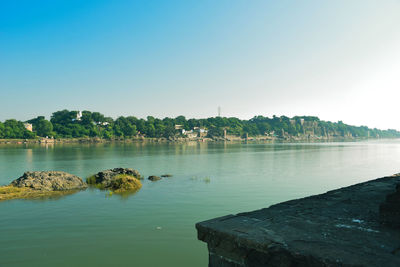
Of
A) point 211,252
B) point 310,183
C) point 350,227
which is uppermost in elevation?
point 350,227

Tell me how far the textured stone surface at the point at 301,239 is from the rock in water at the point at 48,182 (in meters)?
19.0

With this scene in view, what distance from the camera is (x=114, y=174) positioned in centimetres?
2527

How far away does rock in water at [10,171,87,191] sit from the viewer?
20.4m

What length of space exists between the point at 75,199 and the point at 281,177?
20.6 m

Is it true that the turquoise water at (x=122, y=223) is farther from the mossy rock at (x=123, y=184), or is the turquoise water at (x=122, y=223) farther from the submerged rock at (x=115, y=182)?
the submerged rock at (x=115, y=182)

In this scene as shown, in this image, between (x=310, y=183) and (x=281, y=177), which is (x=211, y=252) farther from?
(x=281, y=177)

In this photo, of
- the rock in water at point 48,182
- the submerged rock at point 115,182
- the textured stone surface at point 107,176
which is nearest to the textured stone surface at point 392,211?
the submerged rock at point 115,182

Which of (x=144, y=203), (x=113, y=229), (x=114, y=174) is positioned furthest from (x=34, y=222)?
(x=114, y=174)

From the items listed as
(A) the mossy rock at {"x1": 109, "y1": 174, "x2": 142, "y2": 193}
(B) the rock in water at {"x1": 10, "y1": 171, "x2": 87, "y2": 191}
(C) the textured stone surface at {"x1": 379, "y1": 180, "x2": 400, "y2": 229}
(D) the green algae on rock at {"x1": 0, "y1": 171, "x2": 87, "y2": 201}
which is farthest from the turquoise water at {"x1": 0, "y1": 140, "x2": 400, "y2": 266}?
(C) the textured stone surface at {"x1": 379, "y1": 180, "x2": 400, "y2": 229}

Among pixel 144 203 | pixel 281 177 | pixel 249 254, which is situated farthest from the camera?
pixel 281 177

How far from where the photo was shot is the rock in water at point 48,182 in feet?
67.1

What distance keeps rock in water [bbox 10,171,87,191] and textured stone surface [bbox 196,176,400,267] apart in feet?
→ 62.3

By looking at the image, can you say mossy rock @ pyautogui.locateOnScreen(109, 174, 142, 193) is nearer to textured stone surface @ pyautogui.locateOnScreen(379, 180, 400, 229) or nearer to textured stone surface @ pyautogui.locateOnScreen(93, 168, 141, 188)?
textured stone surface @ pyautogui.locateOnScreen(93, 168, 141, 188)

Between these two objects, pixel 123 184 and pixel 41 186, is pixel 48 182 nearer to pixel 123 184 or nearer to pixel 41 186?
pixel 41 186
